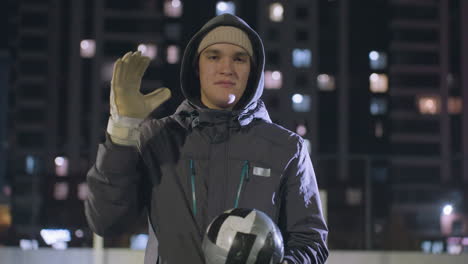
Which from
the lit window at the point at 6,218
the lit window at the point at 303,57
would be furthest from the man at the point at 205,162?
the lit window at the point at 303,57

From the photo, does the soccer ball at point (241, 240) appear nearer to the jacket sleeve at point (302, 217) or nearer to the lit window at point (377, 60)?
the jacket sleeve at point (302, 217)

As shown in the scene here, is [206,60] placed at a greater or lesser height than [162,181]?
greater

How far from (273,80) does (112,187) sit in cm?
6096

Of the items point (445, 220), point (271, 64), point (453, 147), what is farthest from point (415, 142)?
point (445, 220)

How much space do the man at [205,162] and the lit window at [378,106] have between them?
203ft

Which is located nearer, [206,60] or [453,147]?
[206,60]

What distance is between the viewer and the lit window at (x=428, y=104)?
232 feet

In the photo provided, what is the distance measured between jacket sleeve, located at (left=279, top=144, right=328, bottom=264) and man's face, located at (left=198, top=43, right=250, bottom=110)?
0.32 metres

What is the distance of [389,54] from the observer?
66.1 metres

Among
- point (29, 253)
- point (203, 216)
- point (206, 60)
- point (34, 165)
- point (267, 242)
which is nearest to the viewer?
point (267, 242)

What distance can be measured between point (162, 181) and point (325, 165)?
275 inches

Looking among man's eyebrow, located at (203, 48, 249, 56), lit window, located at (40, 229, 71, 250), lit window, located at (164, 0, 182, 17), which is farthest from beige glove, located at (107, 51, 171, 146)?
lit window, located at (164, 0, 182, 17)

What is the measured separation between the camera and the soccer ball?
7.56 ft

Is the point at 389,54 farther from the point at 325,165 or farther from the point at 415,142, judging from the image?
the point at 325,165
